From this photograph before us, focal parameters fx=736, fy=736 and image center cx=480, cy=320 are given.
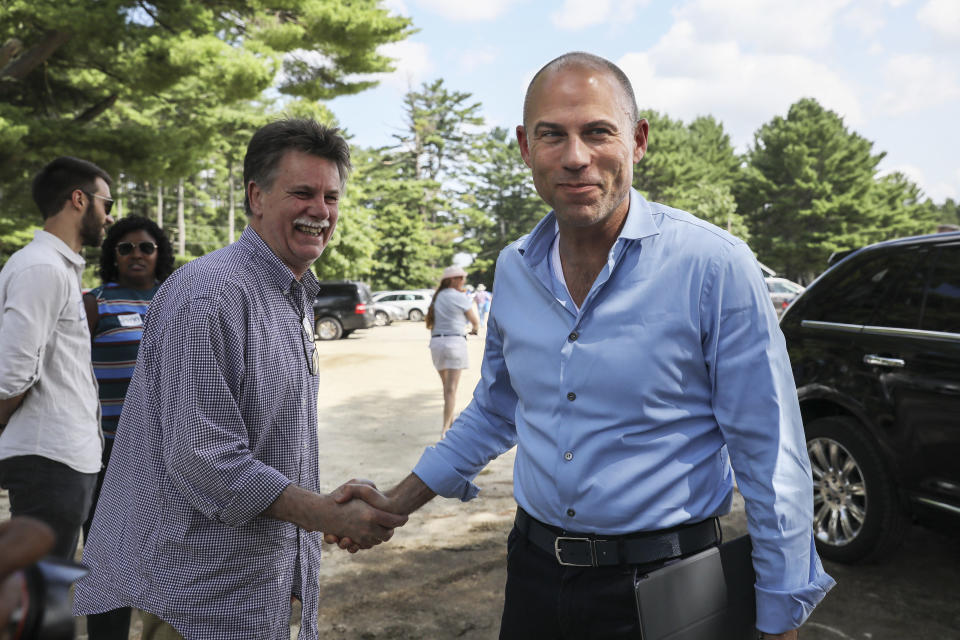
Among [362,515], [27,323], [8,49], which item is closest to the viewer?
[362,515]

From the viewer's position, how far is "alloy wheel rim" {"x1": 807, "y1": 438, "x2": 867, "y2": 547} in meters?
4.29

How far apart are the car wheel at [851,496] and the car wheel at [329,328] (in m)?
20.7

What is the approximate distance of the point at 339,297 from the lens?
2438cm

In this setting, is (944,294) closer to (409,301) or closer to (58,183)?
(58,183)

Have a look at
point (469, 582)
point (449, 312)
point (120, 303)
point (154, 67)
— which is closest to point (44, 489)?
point (120, 303)

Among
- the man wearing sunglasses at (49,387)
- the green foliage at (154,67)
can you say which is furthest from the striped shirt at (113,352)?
the green foliage at (154,67)

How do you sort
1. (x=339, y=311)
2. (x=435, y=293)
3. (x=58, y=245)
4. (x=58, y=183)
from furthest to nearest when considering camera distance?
(x=339, y=311) < (x=435, y=293) < (x=58, y=183) < (x=58, y=245)

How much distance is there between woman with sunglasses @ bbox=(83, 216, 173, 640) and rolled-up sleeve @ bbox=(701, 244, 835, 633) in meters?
3.00

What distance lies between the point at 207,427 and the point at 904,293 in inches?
155

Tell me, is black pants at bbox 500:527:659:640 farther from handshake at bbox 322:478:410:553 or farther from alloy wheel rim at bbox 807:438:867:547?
alloy wheel rim at bbox 807:438:867:547

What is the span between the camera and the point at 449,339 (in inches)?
333

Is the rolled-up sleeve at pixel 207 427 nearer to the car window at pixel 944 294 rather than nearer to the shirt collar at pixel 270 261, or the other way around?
the shirt collar at pixel 270 261

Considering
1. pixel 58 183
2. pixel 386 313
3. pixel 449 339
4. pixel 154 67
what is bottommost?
pixel 386 313

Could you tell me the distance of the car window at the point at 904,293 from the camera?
4.12 metres
